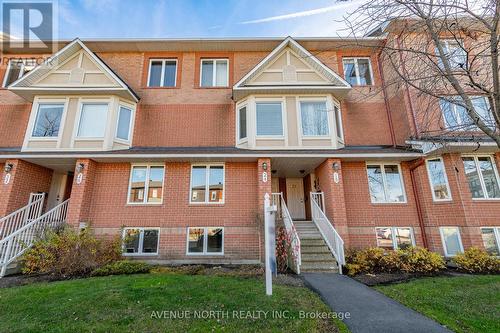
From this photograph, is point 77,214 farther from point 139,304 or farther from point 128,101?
point 139,304

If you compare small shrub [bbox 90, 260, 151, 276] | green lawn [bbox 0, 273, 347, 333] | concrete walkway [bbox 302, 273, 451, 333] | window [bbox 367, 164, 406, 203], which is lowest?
concrete walkway [bbox 302, 273, 451, 333]

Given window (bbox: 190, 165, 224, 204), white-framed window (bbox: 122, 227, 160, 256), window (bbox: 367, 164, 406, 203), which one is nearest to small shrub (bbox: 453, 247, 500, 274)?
window (bbox: 367, 164, 406, 203)

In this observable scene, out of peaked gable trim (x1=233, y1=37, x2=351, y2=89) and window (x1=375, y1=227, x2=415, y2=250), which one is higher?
peaked gable trim (x1=233, y1=37, x2=351, y2=89)

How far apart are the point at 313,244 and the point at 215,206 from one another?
168 inches

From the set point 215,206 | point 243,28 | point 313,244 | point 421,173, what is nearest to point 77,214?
point 215,206

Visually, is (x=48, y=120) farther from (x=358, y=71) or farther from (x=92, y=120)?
(x=358, y=71)

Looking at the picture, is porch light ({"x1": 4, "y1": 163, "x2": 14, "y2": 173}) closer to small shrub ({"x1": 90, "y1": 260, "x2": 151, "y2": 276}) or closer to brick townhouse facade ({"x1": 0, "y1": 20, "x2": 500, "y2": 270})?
brick townhouse facade ({"x1": 0, "y1": 20, "x2": 500, "y2": 270})

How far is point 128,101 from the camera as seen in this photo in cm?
1163

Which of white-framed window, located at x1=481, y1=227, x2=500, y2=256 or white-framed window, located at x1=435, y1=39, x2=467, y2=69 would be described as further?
white-framed window, located at x1=481, y1=227, x2=500, y2=256

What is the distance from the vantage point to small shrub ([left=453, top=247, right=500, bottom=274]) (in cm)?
795

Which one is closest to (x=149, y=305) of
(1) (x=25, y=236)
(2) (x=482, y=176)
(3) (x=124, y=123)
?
(1) (x=25, y=236)

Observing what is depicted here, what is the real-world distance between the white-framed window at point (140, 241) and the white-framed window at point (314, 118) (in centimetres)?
791

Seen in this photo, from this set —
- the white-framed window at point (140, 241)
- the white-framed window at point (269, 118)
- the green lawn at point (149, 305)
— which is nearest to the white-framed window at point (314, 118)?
the white-framed window at point (269, 118)

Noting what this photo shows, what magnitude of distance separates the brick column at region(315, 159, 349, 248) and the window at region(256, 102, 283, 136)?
8.84ft
